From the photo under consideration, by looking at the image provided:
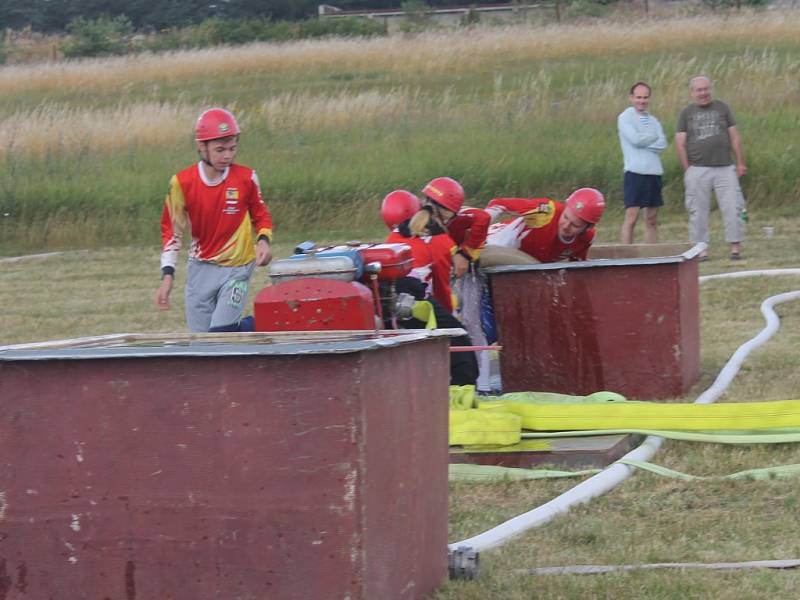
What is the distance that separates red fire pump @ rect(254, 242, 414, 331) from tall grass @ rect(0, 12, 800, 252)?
516 inches

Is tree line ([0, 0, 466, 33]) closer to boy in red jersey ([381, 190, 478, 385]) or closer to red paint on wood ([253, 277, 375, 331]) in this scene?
boy in red jersey ([381, 190, 478, 385])

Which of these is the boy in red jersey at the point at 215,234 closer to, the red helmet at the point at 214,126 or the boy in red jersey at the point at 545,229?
the red helmet at the point at 214,126

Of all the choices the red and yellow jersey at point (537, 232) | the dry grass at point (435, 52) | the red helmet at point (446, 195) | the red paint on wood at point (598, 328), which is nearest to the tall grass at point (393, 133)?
the dry grass at point (435, 52)

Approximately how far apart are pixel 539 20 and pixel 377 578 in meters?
45.5

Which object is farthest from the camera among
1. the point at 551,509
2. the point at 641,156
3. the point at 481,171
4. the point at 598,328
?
the point at 481,171

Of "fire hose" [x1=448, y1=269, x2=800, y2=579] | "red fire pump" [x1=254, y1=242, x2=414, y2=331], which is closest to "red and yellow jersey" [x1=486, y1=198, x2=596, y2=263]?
"fire hose" [x1=448, y1=269, x2=800, y2=579]

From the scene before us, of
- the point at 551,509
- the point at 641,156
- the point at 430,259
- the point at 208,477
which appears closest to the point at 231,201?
the point at 430,259

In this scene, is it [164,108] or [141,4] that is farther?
[141,4]

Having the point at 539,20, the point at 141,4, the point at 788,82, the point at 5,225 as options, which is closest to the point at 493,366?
the point at 5,225

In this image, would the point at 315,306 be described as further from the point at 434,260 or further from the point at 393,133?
the point at 393,133

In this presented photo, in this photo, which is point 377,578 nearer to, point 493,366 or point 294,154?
point 493,366

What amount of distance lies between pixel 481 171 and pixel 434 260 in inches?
495

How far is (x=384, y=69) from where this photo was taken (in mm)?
34438

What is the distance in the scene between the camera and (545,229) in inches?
356
